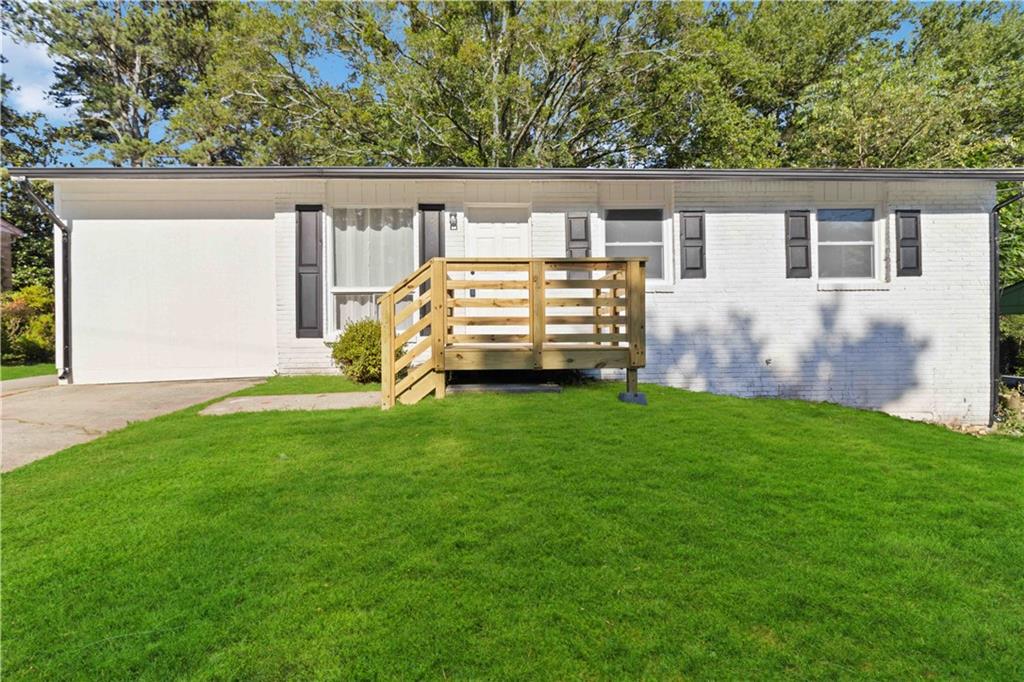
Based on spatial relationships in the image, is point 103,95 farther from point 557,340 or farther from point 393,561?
point 393,561

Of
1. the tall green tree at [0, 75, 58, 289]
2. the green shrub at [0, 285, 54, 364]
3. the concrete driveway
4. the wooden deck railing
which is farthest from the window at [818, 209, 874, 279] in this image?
the tall green tree at [0, 75, 58, 289]

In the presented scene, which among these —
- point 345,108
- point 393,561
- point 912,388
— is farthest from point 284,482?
point 345,108

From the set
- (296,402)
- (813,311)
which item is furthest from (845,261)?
(296,402)

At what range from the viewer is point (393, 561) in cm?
236

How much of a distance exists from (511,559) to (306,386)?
5419mm

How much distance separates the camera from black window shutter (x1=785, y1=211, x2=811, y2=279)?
8102 mm

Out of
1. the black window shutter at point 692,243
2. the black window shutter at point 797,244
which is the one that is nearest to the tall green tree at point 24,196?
the black window shutter at point 692,243

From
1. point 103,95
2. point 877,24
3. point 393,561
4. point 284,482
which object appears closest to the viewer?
point 393,561

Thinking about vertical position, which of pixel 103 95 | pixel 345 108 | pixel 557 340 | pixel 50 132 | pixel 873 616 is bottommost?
pixel 873 616

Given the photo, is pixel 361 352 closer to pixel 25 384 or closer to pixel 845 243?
pixel 25 384

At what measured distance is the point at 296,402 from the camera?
5762mm

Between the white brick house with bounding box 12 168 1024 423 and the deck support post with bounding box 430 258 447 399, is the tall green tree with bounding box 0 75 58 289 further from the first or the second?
the deck support post with bounding box 430 258 447 399

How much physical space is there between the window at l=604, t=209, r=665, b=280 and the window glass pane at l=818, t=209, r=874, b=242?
2.59m

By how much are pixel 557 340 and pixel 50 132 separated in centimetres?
2558
